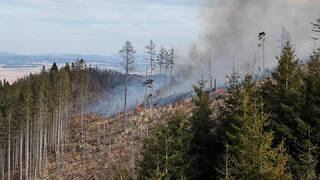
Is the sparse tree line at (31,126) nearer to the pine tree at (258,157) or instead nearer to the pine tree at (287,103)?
the pine tree at (287,103)

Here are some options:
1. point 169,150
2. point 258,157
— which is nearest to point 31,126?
point 169,150

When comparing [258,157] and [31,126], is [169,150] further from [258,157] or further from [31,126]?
[31,126]

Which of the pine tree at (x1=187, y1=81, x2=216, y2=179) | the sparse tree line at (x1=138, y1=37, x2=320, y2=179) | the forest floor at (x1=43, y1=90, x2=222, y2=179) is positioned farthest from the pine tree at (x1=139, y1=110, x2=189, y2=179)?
the forest floor at (x1=43, y1=90, x2=222, y2=179)

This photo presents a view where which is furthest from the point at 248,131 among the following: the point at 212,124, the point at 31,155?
the point at 31,155

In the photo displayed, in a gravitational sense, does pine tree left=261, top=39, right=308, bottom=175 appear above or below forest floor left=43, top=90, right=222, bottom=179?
above

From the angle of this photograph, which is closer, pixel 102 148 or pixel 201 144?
pixel 201 144

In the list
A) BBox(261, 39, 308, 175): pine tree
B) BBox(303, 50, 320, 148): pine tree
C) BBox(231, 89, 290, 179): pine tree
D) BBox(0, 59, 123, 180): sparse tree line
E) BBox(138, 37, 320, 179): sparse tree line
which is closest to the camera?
BBox(231, 89, 290, 179): pine tree

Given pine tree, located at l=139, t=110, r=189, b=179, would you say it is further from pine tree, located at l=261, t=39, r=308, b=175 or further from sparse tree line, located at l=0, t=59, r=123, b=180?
sparse tree line, located at l=0, t=59, r=123, b=180


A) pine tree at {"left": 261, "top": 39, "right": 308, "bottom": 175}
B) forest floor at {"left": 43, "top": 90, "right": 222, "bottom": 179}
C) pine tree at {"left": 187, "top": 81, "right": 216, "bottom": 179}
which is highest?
pine tree at {"left": 261, "top": 39, "right": 308, "bottom": 175}

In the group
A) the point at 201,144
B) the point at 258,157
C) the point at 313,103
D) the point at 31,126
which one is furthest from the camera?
the point at 31,126

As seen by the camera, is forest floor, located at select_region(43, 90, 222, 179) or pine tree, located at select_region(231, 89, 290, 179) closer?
pine tree, located at select_region(231, 89, 290, 179)

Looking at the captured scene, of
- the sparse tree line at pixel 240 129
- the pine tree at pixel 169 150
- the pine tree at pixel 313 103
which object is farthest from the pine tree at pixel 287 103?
the pine tree at pixel 169 150

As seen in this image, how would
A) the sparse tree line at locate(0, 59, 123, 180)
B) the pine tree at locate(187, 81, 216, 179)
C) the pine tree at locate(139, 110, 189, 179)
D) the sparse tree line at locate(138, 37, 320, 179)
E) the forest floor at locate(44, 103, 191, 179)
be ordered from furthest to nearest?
1. the sparse tree line at locate(0, 59, 123, 180)
2. the forest floor at locate(44, 103, 191, 179)
3. the pine tree at locate(187, 81, 216, 179)
4. the pine tree at locate(139, 110, 189, 179)
5. the sparse tree line at locate(138, 37, 320, 179)

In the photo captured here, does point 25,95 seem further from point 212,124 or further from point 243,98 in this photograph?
point 243,98
